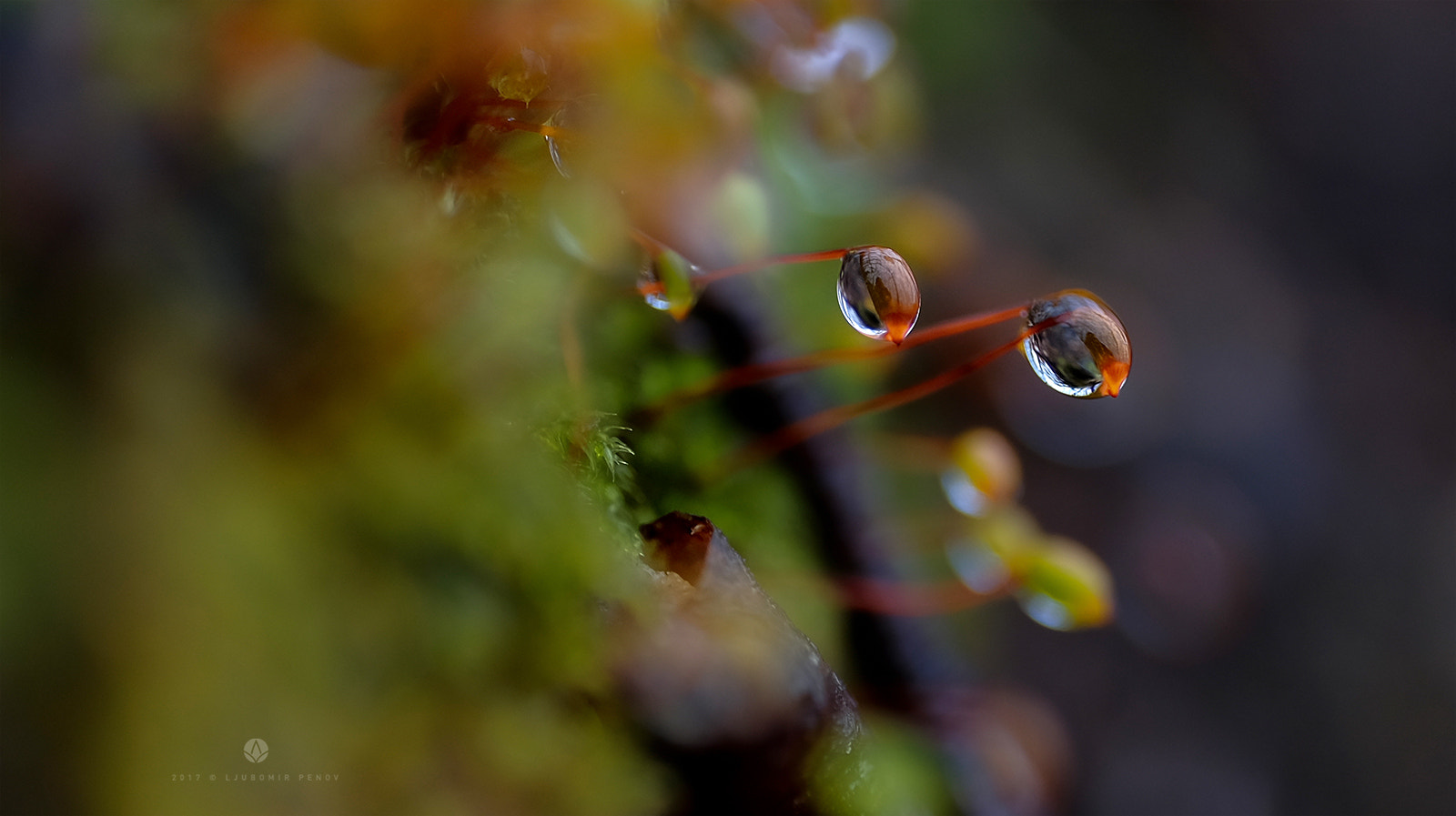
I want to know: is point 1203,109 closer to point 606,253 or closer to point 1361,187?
point 1361,187

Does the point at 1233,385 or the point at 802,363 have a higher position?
the point at 1233,385

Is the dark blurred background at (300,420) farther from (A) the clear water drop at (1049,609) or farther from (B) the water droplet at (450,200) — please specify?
(A) the clear water drop at (1049,609)

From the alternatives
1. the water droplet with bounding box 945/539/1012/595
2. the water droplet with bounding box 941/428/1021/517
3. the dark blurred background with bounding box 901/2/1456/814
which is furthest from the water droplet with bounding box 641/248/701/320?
the dark blurred background with bounding box 901/2/1456/814

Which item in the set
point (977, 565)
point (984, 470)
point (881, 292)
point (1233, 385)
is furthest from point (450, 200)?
point (1233, 385)

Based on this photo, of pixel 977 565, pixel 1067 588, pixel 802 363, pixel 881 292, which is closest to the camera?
pixel 881 292

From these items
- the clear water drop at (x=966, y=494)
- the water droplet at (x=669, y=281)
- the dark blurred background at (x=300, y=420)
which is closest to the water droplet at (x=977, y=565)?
the clear water drop at (x=966, y=494)

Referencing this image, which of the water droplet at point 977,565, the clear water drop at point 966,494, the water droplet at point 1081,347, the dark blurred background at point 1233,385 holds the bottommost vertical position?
the water droplet at point 977,565

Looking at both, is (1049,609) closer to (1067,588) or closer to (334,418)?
(1067,588)
